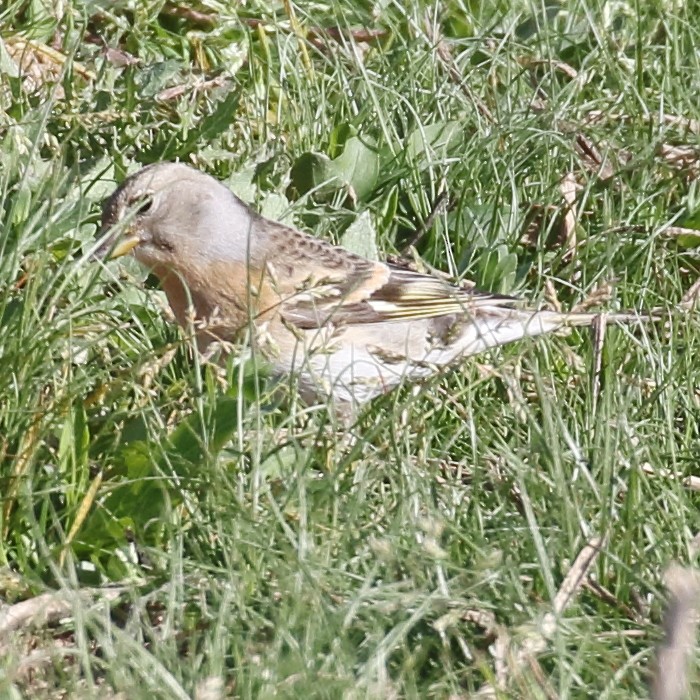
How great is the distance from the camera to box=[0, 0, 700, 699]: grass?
298 centimetres

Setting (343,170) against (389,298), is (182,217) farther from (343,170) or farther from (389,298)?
(389,298)

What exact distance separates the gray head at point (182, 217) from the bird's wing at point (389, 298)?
1.09ft

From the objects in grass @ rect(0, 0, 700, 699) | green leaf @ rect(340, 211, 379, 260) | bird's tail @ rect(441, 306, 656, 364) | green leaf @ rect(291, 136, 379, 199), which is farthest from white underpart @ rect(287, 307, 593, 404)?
green leaf @ rect(291, 136, 379, 199)

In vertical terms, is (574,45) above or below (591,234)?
above

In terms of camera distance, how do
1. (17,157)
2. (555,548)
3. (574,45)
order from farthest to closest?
1. (574,45)
2. (17,157)
3. (555,548)

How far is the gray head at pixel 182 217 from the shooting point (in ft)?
15.6

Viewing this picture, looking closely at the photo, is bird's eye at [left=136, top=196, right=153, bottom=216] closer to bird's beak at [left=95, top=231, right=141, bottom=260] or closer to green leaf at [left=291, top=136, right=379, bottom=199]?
bird's beak at [left=95, top=231, right=141, bottom=260]

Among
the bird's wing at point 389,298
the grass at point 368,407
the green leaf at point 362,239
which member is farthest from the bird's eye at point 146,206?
the green leaf at point 362,239

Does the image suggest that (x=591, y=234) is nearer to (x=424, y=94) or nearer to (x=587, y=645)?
(x=424, y=94)

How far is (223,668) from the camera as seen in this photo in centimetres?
288

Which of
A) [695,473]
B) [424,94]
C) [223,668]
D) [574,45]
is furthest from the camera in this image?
[574,45]

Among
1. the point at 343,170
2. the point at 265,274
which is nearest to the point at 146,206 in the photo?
the point at 265,274

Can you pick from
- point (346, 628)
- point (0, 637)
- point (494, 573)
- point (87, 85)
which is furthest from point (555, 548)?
point (87, 85)

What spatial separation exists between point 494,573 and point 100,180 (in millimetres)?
2506
